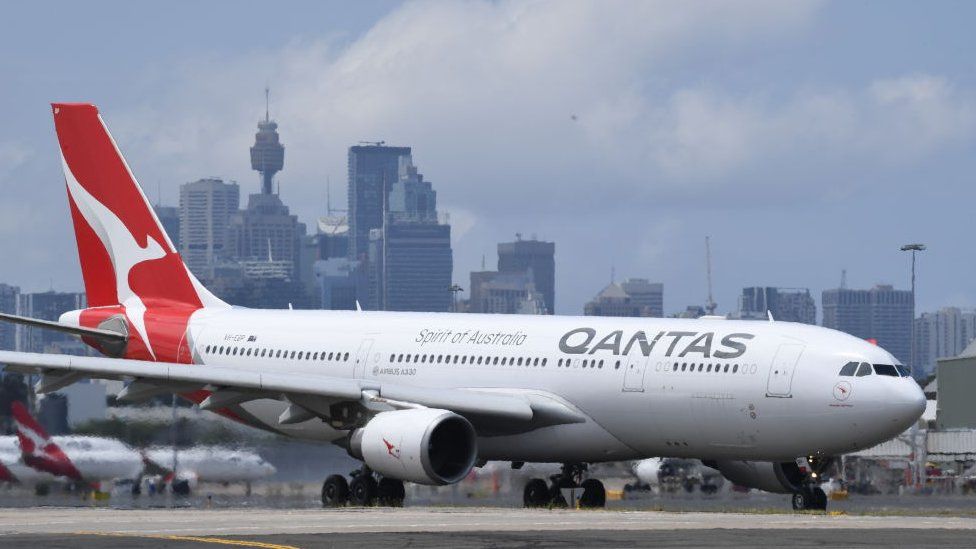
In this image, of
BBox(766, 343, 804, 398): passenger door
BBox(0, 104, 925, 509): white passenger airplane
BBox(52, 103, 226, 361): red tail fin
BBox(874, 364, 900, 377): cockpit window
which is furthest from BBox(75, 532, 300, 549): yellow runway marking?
BBox(52, 103, 226, 361): red tail fin

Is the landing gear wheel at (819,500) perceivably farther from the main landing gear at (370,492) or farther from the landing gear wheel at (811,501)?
the main landing gear at (370,492)

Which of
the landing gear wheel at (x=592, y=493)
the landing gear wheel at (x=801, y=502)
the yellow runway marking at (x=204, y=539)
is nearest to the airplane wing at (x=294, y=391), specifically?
the landing gear wheel at (x=592, y=493)

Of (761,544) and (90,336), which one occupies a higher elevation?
(90,336)

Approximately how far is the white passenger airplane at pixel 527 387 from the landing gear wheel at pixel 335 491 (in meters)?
0.04

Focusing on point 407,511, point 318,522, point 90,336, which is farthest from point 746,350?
point 90,336

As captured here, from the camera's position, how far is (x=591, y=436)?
41656mm

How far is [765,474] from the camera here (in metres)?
42.9

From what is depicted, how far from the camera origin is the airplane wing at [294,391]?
40.5 m

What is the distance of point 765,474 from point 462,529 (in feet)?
48.4

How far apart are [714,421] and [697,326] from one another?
8.74 feet

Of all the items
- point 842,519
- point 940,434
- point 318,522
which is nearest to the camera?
point 318,522

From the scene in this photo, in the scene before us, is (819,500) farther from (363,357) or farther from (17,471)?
(17,471)

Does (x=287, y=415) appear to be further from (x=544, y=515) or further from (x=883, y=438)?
(x=883, y=438)

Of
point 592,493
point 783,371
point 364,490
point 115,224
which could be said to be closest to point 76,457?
point 115,224
